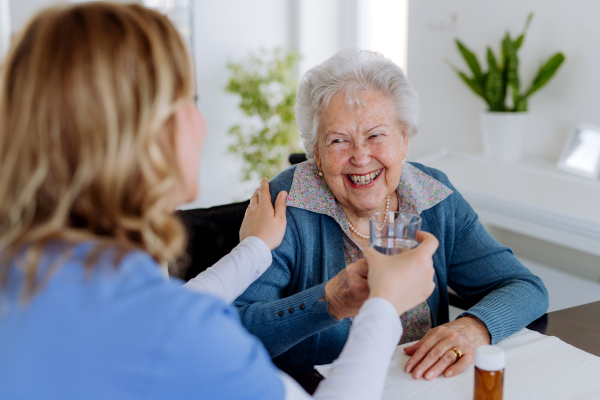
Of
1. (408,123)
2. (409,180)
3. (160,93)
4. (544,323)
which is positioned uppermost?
(160,93)

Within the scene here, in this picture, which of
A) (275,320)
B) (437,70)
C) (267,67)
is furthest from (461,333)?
(267,67)

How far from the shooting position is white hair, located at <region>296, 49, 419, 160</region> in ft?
5.06

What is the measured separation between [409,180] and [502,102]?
1473 mm

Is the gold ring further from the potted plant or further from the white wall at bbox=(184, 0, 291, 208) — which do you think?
the white wall at bbox=(184, 0, 291, 208)

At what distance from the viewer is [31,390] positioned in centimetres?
62

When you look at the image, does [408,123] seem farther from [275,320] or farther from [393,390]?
[393,390]

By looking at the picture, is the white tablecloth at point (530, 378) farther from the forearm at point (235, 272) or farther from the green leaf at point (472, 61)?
the green leaf at point (472, 61)

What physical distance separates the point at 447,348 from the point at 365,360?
0.43 metres

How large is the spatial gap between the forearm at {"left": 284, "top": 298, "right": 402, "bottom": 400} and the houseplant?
357cm

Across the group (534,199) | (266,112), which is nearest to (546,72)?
(534,199)

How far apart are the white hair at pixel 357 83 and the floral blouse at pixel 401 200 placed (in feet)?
0.44

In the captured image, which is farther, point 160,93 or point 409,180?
point 409,180

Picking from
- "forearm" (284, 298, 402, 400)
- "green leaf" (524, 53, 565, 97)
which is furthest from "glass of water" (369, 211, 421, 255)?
"green leaf" (524, 53, 565, 97)

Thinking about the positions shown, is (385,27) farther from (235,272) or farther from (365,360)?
(365,360)
